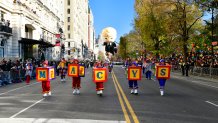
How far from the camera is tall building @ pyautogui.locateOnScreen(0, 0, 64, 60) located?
42597mm

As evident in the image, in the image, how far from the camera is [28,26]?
49531 mm

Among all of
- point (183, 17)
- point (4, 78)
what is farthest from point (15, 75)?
point (183, 17)

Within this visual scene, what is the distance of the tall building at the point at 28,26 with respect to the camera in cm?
4260

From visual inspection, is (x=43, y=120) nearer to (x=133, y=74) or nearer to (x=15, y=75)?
(x=133, y=74)

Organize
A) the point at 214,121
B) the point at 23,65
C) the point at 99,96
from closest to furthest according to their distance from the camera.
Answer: the point at 214,121
the point at 99,96
the point at 23,65

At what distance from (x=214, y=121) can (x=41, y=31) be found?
167 ft

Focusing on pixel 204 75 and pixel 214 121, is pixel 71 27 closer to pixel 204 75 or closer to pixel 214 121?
pixel 204 75

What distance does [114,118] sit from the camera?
32.9ft

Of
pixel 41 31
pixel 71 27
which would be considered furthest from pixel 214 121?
pixel 71 27

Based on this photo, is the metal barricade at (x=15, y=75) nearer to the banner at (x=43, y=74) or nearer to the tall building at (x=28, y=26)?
the banner at (x=43, y=74)

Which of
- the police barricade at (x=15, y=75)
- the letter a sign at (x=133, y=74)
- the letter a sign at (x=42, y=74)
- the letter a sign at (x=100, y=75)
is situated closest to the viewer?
Answer: the letter a sign at (x=42, y=74)

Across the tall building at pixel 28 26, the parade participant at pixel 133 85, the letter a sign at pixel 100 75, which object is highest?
the tall building at pixel 28 26

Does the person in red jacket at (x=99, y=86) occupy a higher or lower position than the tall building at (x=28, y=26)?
lower

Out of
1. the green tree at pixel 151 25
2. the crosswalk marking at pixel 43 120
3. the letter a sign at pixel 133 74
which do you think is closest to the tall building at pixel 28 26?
the green tree at pixel 151 25
